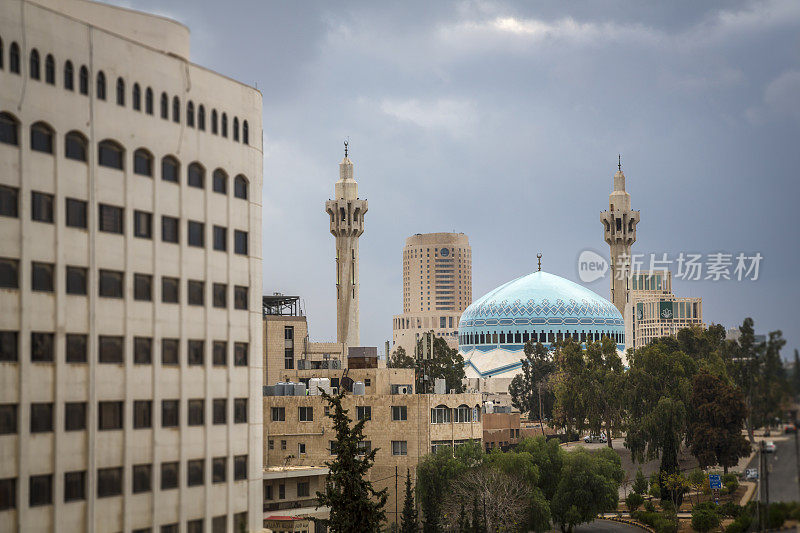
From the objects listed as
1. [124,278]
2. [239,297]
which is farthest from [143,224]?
[239,297]

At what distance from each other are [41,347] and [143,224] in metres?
5.85

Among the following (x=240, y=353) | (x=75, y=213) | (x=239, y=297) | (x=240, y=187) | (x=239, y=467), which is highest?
(x=240, y=187)

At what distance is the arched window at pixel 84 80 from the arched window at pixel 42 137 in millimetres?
1815

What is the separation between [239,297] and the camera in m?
44.2

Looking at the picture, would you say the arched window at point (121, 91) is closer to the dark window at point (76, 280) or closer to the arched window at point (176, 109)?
the arched window at point (176, 109)

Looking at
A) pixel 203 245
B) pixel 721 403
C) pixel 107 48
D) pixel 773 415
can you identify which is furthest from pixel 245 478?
pixel 721 403

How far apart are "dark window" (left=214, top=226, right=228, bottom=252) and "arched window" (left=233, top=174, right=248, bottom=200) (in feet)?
4.98

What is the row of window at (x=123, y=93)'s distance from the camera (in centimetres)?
3581

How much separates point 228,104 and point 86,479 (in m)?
14.4

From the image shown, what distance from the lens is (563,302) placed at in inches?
5089

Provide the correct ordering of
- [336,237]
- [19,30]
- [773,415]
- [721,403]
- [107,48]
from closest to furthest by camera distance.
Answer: [773,415] → [19,30] → [107,48] → [721,403] → [336,237]

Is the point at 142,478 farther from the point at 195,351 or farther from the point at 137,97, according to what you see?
the point at 137,97

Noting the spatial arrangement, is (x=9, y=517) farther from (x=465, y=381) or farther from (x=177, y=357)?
(x=465, y=381)

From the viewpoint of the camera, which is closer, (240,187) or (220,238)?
(220,238)
